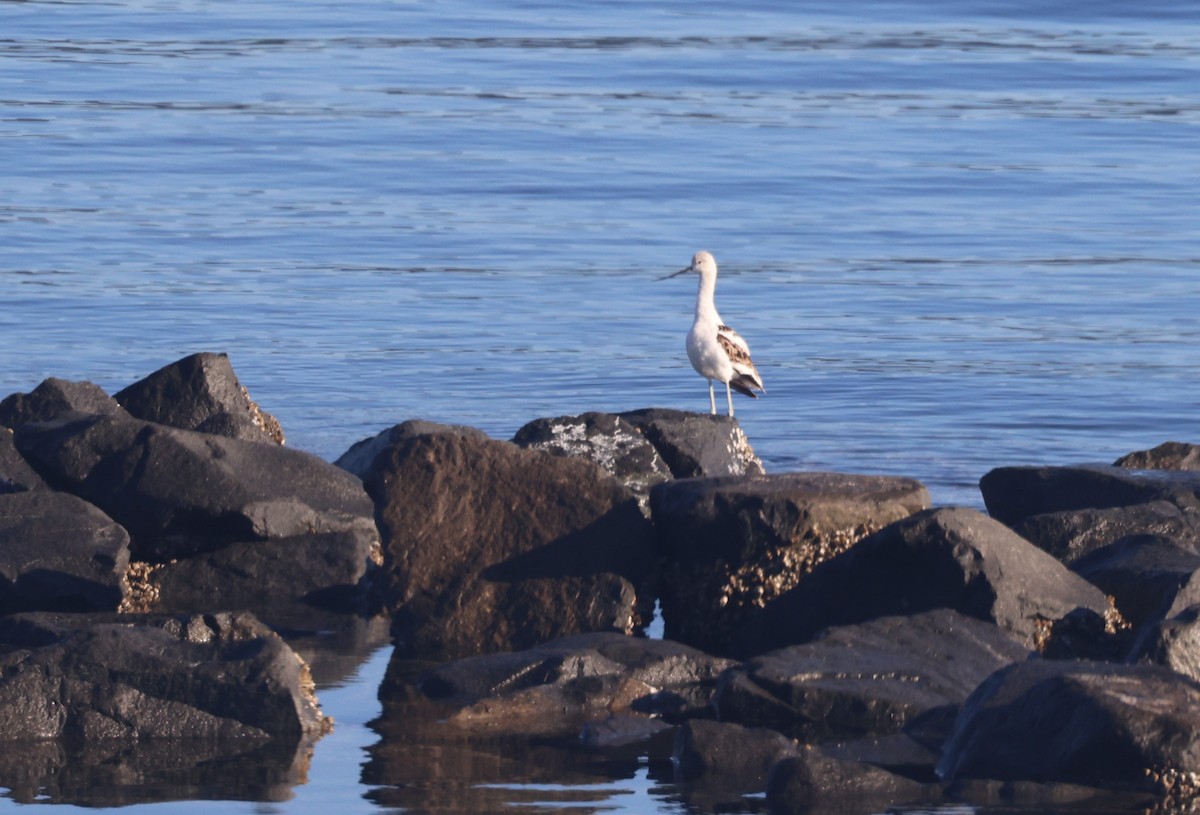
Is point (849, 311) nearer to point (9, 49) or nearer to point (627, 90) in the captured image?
point (627, 90)

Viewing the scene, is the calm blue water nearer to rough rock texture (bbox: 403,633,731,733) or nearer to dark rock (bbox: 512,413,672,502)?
rough rock texture (bbox: 403,633,731,733)

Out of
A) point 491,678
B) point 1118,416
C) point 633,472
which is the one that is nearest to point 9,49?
point 1118,416

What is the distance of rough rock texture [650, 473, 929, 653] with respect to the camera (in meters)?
8.70

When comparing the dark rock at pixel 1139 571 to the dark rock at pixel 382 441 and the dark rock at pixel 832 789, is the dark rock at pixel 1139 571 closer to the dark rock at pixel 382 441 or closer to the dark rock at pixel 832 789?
the dark rock at pixel 832 789

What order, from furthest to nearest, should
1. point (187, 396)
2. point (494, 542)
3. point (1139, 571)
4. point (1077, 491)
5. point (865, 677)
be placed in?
point (187, 396)
point (1077, 491)
point (494, 542)
point (1139, 571)
point (865, 677)

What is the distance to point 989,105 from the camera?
104 feet

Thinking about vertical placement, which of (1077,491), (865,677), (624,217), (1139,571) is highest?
(624,217)

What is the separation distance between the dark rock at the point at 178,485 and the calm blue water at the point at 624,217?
1719mm

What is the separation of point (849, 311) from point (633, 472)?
9.47 meters

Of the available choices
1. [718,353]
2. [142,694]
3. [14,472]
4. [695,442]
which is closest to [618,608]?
[142,694]

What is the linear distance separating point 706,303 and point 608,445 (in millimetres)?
4353

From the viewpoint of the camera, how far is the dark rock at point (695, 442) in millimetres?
11422

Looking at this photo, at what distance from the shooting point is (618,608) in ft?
28.7

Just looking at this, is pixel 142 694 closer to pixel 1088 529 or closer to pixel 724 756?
pixel 724 756
